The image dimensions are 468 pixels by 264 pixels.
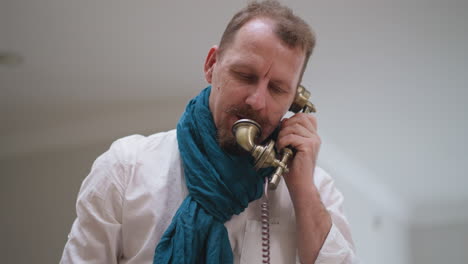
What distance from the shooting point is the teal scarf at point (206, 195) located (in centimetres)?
88

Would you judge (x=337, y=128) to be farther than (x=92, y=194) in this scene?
Yes

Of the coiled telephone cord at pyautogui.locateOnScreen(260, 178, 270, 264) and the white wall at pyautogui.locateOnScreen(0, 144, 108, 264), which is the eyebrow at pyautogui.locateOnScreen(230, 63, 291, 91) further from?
the white wall at pyautogui.locateOnScreen(0, 144, 108, 264)

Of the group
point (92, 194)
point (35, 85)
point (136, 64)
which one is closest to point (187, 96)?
point (136, 64)

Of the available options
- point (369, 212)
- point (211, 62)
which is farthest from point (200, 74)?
point (369, 212)

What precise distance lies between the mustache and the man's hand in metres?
0.09

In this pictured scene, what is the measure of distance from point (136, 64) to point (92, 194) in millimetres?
1543

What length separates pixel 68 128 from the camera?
3.01m

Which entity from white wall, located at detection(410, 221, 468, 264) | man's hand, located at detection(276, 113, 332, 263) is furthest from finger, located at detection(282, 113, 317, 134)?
white wall, located at detection(410, 221, 468, 264)

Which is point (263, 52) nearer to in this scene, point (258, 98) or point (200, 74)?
point (258, 98)

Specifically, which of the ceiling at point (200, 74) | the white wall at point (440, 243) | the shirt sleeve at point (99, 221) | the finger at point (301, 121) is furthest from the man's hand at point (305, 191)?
the white wall at point (440, 243)

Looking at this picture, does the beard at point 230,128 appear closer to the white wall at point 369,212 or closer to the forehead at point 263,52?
the forehead at point 263,52

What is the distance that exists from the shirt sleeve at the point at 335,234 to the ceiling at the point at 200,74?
3.19 feet

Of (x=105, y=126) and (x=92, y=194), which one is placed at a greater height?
(x=92, y=194)

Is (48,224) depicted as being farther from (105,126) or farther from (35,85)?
(35,85)
